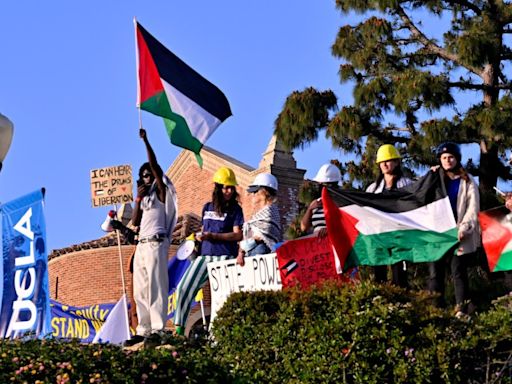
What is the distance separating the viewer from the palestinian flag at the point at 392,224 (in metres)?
9.20

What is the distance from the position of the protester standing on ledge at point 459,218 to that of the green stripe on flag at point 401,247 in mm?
103

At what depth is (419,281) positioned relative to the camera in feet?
45.6

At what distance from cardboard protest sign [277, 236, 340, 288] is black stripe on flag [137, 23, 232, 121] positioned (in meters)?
2.25

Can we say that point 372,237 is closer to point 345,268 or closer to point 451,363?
point 345,268

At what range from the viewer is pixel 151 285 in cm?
949

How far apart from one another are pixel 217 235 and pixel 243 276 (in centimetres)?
52

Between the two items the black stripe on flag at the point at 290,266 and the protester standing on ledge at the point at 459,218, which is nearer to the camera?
the protester standing on ledge at the point at 459,218

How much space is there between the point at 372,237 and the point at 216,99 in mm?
2940

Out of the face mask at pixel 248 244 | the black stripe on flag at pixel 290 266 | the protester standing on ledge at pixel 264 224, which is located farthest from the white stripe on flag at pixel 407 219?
the face mask at pixel 248 244

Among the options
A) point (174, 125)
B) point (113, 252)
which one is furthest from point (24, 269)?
point (113, 252)

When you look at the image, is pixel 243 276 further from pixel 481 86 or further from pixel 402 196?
pixel 481 86

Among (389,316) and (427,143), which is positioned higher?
(427,143)

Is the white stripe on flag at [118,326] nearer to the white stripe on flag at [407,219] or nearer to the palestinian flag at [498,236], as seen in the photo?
the white stripe on flag at [407,219]

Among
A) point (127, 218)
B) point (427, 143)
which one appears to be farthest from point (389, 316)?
point (127, 218)
